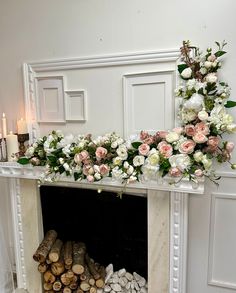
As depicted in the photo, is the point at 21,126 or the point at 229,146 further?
the point at 21,126

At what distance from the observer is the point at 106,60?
1793 millimetres

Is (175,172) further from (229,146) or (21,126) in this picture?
(21,126)

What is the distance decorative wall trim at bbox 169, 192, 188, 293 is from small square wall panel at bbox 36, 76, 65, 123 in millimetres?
965

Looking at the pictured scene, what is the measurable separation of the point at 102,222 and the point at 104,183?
19.6 inches

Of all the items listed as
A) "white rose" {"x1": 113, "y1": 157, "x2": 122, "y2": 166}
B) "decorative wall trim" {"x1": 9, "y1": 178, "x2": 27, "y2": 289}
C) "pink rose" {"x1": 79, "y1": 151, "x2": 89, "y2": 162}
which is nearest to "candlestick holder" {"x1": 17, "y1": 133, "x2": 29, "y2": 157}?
"decorative wall trim" {"x1": 9, "y1": 178, "x2": 27, "y2": 289}

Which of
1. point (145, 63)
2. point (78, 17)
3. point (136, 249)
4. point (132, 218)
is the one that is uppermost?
point (78, 17)

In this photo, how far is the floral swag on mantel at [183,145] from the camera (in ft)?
4.80

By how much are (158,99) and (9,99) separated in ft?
3.76

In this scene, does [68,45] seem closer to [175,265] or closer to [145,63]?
[145,63]

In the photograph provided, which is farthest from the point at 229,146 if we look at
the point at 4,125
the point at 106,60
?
the point at 4,125

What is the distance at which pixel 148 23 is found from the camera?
1689 mm

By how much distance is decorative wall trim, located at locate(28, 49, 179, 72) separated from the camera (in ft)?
5.45

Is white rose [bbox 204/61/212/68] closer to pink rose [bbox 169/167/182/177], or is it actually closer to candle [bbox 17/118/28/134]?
pink rose [bbox 169/167/182/177]

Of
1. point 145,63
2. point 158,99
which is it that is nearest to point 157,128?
point 158,99
